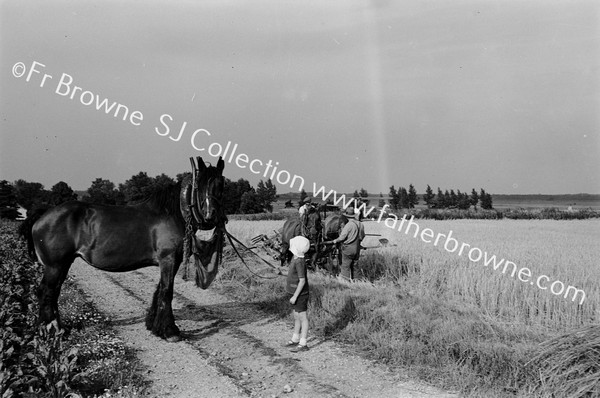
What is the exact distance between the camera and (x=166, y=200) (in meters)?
7.65

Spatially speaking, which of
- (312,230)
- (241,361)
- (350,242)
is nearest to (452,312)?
(241,361)

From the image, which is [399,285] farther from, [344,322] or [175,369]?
[175,369]

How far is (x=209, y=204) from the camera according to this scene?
24.1 ft

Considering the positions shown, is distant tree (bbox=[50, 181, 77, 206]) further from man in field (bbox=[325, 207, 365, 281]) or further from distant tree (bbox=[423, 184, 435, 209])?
distant tree (bbox=[423, 184, 435, 209])

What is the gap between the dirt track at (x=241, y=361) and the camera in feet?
17.4

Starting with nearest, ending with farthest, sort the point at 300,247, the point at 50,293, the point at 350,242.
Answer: the point at 300,247
the point at 50,293
the point at 350,242

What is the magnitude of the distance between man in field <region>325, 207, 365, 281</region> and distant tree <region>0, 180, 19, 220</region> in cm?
2413

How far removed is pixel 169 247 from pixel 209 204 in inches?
32.9

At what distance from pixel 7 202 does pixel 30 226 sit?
2547cm

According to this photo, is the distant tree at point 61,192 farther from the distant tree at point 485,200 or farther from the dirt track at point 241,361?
the distant tree at point 485,200

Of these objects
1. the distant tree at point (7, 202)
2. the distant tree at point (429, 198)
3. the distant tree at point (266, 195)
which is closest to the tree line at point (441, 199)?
the distant tree at point (429, 198)

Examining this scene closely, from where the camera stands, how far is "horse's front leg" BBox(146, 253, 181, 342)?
7141 millimetres

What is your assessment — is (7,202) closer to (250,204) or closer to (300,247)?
(250,204)

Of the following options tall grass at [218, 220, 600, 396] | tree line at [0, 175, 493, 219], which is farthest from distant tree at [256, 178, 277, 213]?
tall grass at [218, 220, 600, 396]
